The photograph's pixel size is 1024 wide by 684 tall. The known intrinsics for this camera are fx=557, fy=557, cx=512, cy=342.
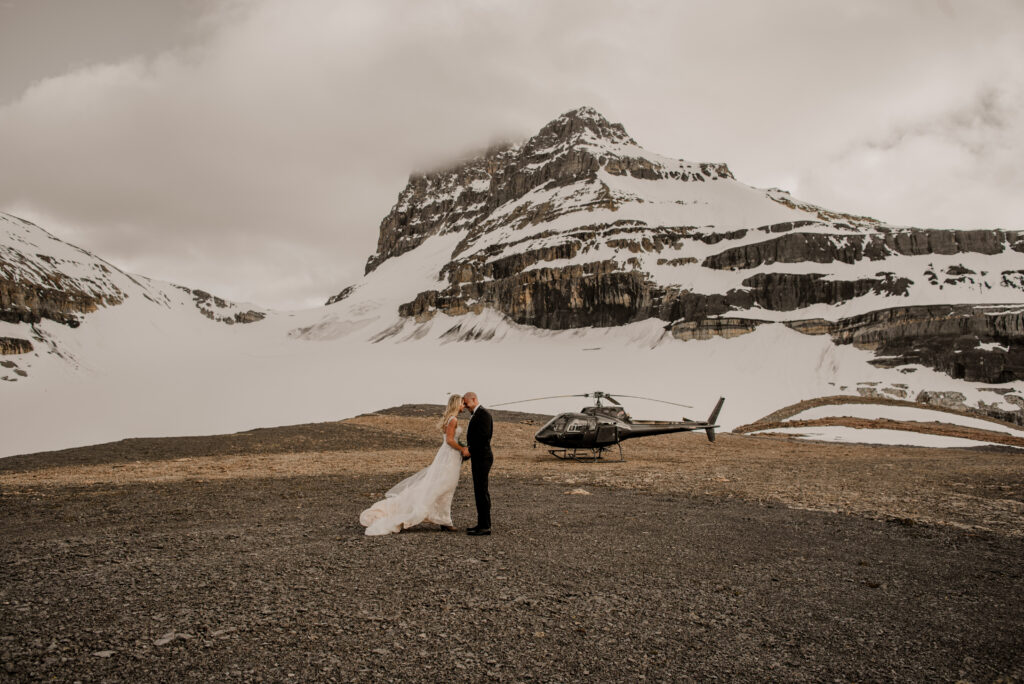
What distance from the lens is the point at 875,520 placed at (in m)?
9.86

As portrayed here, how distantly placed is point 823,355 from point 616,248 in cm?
3885

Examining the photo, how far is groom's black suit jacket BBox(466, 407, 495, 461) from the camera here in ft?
27.0

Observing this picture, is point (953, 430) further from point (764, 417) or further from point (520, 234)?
point (520, 234)

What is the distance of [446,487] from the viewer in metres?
8.41

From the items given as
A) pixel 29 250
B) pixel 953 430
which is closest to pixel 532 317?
pixel 953 430

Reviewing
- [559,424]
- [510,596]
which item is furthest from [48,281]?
[510,596]

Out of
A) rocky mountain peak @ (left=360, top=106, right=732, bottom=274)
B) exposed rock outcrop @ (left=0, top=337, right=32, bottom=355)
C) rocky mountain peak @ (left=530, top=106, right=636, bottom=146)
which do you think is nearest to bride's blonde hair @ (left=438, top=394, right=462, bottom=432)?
exposed rock outcrop @ (left=0, top=337, right=32, bottom=355)

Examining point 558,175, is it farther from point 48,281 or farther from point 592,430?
point 592,430

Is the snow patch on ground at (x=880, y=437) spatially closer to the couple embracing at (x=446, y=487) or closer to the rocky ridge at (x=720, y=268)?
the rocky ridge at (x=720, y=268)

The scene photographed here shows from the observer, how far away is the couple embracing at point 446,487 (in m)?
8.18

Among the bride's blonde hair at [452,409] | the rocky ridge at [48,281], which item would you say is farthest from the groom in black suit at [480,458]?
the rocky ridge at [48,281]

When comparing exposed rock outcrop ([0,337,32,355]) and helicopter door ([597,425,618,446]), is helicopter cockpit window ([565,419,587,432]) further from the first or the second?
exposed rock outcrop ([0,337,32,355])

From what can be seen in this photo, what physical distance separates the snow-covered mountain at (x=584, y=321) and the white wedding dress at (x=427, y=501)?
32.7 meters

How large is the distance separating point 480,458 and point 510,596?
286cm
